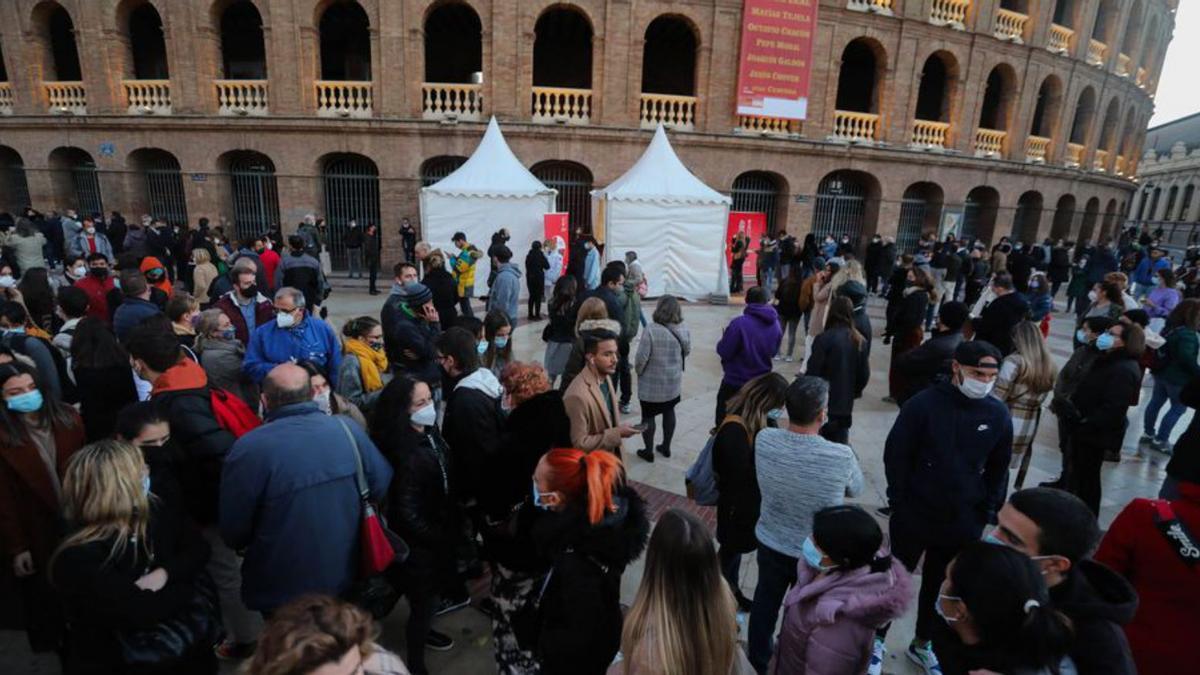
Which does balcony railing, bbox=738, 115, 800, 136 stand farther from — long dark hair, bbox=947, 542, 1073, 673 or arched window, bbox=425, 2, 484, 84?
long dark hair, bbox=947, 542, 1073, 673

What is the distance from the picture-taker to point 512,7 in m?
15.6

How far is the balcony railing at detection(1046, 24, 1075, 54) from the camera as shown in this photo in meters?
20.3

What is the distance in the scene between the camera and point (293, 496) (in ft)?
8.64

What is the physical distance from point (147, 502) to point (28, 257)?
12.8m

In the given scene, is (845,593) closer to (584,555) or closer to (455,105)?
(584,555)

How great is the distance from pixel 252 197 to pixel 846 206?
1810 centimetres

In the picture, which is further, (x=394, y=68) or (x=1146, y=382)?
(x=394, y=68)

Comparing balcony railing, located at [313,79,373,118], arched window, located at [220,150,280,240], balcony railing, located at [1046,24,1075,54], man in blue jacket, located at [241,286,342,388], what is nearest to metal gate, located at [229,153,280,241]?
arched window, located at [220,150,280,240]

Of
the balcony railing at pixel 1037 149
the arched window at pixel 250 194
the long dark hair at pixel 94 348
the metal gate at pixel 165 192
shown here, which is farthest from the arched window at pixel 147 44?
the balcony railing at pixel 1037 149

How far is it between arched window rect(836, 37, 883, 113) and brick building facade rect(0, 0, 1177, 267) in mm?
66

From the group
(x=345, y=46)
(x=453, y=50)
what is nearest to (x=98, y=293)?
(x=345, y=46)

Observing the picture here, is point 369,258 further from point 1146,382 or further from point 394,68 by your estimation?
point 1146,382

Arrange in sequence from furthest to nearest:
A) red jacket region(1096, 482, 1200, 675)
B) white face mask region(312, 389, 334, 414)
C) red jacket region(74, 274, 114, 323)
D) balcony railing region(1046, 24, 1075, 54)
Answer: balcony railing region(1046, 24, 1075, 54) → red jacket region(74, 274, 114, 323) → white face mask region(312, 389, 334, 414) → red jacket region(1096, 482, 1200, 675)

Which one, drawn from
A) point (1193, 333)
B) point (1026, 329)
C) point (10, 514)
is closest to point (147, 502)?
point (10, 514)
